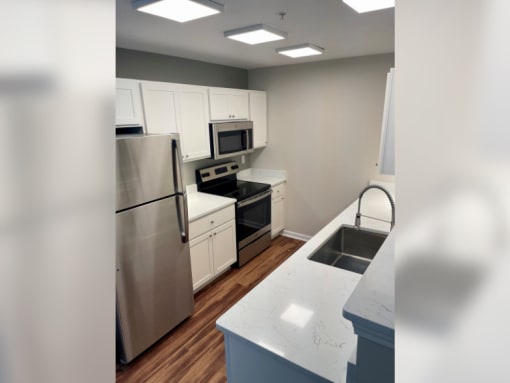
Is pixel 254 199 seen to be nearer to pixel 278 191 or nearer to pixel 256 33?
pixel 278 191

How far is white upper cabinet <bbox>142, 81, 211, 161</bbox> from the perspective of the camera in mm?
2646

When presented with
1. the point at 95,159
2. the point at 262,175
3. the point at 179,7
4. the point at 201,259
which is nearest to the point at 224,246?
the point at 201,259

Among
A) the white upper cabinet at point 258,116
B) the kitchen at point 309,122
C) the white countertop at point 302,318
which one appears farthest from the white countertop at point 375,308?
the white upper cabinet at point 258,116

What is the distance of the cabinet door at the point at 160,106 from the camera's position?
260cm

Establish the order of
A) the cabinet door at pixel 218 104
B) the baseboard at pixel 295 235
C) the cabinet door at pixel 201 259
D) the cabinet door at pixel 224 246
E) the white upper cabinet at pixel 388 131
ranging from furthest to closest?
the baseboard at pixel 295 235 < the cabinet door at pixel 218 104 < the cabinet door at pixel 224 246 < the cabinet door at pixel 201 259 < the white upper cabinet at pixel 388 131

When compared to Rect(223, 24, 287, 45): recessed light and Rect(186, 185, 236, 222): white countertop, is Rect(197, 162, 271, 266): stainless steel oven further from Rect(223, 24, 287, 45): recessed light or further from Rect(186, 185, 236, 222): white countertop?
Rect(223, 24, 287, 45): recessed light

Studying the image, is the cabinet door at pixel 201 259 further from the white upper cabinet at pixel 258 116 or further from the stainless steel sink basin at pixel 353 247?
the white upper cabinet at pixel 258 116

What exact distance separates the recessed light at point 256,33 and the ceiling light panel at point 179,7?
492mm

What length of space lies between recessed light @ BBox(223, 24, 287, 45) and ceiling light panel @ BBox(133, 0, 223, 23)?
49 cm

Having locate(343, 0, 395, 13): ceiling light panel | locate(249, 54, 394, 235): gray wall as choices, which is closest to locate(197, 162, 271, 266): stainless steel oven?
locate(249, 54, 394, 235): gray wall

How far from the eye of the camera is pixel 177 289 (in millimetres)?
2529

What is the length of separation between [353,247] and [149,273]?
1.60m

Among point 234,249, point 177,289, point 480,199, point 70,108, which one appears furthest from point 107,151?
point 234,249

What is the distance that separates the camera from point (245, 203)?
3475 millimetres
